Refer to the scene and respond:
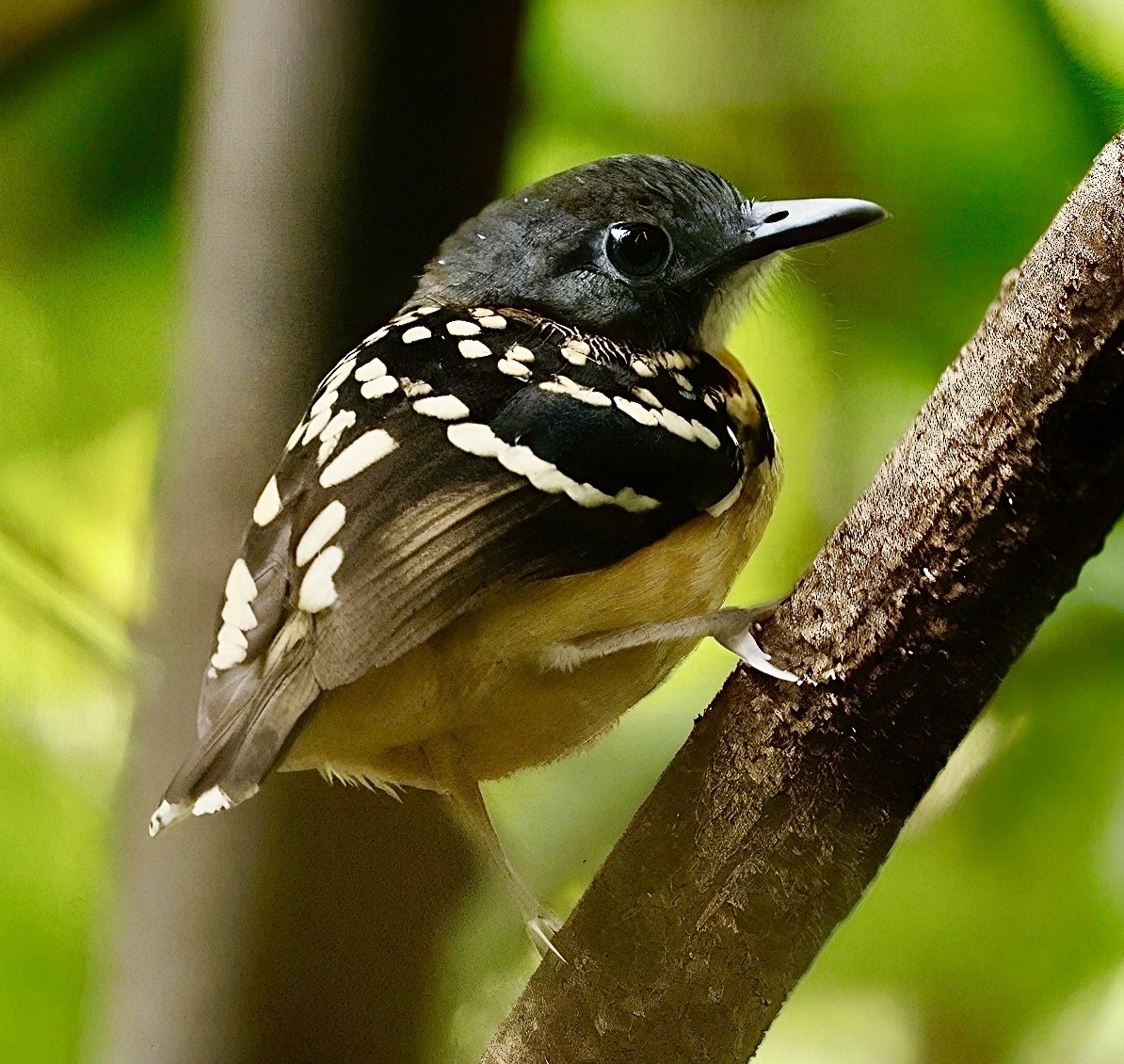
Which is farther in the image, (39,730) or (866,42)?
(39,730)

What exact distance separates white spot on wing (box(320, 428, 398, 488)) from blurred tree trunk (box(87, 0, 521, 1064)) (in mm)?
110

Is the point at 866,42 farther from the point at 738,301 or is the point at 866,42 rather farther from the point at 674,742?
the point at 674,742

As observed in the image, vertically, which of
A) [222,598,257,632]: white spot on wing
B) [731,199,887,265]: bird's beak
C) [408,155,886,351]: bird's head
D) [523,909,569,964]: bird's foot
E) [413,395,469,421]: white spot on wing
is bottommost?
[523,909,569,964]: bird's foot

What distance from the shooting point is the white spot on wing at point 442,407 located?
2.46ft

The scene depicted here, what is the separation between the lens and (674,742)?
2.64ft

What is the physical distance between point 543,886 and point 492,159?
1.78 ft

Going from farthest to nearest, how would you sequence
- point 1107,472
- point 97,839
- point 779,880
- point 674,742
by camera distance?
1. point 97,839
2. point 674,742
3. point 779,880
4. point 1107,472

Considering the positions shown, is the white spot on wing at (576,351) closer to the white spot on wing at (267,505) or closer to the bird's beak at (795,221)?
the bird's beak at (795,221)

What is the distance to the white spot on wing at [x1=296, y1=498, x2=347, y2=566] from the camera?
2.42 feet

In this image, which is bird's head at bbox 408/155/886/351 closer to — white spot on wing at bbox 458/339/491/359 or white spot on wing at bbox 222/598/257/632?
white spot on wing at bbox 458/339/491/359

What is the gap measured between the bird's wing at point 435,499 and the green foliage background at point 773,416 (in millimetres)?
104

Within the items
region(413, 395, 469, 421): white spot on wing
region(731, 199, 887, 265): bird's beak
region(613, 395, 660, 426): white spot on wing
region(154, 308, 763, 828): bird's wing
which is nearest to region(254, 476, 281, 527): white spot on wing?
region(154, 308, 763, 828): bird's wing

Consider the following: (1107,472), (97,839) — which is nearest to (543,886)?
(97,839)

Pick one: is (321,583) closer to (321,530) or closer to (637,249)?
(321,530)
